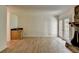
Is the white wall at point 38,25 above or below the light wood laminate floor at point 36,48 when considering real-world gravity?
above

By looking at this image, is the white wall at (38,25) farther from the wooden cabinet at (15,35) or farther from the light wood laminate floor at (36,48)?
the light wood laminate floor at (36,48)

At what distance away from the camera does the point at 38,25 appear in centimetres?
1123

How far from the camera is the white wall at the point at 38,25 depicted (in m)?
11.2

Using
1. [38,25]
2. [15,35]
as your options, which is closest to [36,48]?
[15,35]

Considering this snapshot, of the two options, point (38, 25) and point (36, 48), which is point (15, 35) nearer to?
point (38, 25)


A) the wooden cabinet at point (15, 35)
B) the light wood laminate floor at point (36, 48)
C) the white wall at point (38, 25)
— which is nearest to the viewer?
the light wood laminate floor at point (36, 48)

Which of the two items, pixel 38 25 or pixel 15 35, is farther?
pixel 38 25

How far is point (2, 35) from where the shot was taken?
4.96 metres

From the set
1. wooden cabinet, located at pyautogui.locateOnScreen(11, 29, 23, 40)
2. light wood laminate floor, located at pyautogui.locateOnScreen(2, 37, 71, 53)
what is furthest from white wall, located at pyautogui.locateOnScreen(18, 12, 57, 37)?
light wood laminate floor, located at pyautogui.locateOnScreen(2, 37, 71, 53)

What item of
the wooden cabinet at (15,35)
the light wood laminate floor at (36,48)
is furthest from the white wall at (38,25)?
the light wood laminate floor at (36,48)

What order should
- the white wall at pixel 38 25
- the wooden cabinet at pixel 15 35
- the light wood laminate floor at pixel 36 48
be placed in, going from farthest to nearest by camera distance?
1. the white wall at pixel 38 25
2. the wooden cabinet at pixel 15 35
3. the light wood laminate floor at pixel 36 48
